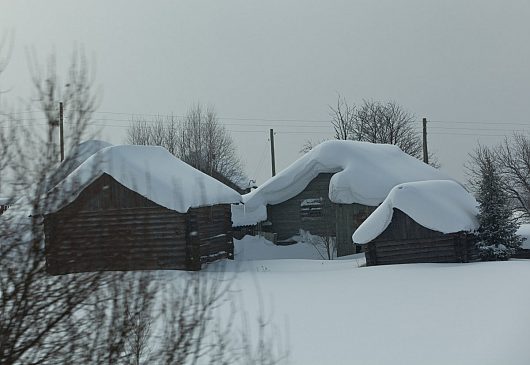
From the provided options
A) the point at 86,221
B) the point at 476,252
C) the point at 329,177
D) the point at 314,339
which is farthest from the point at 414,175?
the point at 86,221

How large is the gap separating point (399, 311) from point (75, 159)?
1011 cm

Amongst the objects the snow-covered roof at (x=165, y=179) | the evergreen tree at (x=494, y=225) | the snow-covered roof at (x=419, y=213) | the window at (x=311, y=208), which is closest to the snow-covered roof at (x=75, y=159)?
the snow-covered roof at (x=165, y=179)

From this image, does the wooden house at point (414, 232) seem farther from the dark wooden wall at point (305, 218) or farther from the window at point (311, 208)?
the window at point (311, 208)

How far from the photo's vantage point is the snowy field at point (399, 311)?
→ 9.04 meters

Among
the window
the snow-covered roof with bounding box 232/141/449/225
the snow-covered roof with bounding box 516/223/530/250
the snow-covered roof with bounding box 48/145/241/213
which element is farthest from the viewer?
the window

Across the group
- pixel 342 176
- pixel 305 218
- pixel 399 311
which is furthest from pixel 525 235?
pixel 399 311

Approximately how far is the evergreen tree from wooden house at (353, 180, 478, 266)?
83 centimetres

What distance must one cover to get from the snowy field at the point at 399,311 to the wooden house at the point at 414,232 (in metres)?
1.11

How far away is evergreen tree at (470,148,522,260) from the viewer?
71.2ft

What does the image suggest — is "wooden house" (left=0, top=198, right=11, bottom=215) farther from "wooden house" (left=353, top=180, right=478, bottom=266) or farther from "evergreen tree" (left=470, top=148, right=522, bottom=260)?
"evergreen tree" (left=470, top=148, right=522, bottom=260)

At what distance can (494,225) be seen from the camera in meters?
21.8

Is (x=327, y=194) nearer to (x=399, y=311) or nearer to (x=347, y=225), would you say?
(x=347, y=225)

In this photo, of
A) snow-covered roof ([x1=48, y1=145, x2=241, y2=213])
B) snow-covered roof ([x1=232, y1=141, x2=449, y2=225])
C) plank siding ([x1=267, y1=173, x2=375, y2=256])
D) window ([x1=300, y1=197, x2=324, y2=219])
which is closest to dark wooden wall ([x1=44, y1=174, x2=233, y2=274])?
snow-covered roof ([x1=48, y1=145, x2=241, y2=213])

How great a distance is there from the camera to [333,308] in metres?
13.4
